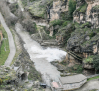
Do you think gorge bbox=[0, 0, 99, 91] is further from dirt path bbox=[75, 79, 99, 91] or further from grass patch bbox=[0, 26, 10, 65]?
grass patch bbox=[0, 26, 10, 65]

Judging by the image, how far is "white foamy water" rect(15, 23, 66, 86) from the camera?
30.2 m

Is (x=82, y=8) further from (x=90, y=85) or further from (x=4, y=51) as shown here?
(x=90, y=85)

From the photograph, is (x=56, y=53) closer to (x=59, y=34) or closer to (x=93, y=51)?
(x=59, y=34)

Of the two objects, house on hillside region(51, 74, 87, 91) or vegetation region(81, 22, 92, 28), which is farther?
vegetation region(81, 22, 92, 28)

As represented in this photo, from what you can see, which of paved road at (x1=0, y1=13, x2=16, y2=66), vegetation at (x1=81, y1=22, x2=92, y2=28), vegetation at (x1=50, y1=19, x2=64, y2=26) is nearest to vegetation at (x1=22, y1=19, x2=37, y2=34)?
paved road at (x1=0, y1=13, x2=16, y2=66)

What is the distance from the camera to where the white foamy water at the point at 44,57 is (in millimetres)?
30209

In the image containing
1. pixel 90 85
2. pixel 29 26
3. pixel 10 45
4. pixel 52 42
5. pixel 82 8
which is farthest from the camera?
pixel 29 26

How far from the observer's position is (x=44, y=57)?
37.6 m

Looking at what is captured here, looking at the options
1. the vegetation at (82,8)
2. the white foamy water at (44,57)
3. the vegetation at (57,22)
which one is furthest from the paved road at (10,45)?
the vegetation at (82,8)

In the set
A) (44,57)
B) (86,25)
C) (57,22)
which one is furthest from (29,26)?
(86,25)

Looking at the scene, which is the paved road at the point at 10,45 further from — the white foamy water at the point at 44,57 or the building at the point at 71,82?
the building at the point at 71,82

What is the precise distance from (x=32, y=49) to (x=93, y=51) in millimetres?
17717

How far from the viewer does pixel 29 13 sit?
57.4 metres

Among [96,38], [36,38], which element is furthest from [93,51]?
[36,38]
